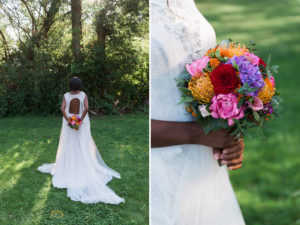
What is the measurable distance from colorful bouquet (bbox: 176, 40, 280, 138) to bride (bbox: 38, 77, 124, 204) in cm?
96

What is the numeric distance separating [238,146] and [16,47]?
1.24 m

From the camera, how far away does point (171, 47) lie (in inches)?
37.0

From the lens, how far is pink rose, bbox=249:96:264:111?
3.23 feet

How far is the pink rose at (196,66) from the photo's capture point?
3.17ft

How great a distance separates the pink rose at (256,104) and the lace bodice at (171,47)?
192 mm

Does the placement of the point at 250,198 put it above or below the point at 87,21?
below

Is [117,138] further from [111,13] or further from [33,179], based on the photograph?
[111,13]

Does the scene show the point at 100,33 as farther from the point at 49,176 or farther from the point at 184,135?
the point at 184,135

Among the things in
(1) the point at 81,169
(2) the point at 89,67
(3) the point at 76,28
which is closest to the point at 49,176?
(1) the point at 81,169

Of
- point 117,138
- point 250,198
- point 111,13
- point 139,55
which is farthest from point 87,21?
point 250,198

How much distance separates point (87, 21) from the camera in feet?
5.96

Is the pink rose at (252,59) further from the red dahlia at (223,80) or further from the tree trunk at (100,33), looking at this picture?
the tree trunk at (100,33)

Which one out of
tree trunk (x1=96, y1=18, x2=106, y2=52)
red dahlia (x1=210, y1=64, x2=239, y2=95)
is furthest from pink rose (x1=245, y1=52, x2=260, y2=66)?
tree trunk (x1=96, y1=18, x2=106, y2=52)

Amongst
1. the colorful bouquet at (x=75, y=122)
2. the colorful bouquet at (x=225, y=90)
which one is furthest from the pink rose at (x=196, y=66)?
the colorful bouquet at (x=75, y=122)
